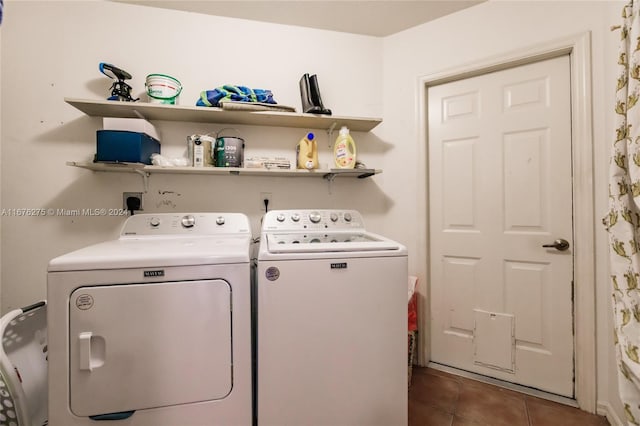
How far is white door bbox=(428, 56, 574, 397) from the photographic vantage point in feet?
5.30

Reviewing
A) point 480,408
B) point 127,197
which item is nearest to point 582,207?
point 480,408

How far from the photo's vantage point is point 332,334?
45.7 inches

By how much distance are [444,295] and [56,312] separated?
215 cm

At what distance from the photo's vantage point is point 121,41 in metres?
1.78

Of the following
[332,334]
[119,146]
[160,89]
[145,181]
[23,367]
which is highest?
[160,89]

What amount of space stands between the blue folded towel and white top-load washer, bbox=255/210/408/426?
1.01 meters

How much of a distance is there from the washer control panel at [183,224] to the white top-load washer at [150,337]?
0.44 metres

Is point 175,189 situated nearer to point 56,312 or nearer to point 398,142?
point 56,312

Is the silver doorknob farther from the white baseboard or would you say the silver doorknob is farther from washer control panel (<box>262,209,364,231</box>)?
washer control panel (<box>262,209,364,231</box>)

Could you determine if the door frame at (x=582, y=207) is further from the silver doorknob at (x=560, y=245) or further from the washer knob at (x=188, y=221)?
the washer knob at (x=188, y=221)

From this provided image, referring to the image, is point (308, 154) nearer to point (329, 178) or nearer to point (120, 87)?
point (329, 178)

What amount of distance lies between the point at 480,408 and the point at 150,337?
72.0 inches

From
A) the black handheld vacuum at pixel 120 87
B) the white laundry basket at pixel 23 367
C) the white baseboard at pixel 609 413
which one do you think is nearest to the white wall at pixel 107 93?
the black handheld vacuum at pixel 120 87

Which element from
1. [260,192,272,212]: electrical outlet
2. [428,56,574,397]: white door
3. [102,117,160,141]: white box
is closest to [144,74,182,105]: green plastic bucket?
[102,117,160,141]: white box
